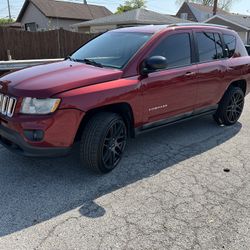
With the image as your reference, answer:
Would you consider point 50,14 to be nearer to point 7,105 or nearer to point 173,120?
point 173,120

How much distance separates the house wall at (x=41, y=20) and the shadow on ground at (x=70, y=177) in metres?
30.7

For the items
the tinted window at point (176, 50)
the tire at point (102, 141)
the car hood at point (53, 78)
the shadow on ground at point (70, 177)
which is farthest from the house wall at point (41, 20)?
the tire at point (102, 141)

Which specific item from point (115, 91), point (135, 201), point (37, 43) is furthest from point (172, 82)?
point (37, 43)

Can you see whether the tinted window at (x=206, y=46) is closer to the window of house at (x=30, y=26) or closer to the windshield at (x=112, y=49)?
the windshield at (x=112, y=49)

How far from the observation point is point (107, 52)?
4434 mm

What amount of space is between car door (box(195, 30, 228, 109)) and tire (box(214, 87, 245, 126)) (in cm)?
25

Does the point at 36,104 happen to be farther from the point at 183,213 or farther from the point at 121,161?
the point at 183,213

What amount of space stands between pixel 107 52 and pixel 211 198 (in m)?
2.41

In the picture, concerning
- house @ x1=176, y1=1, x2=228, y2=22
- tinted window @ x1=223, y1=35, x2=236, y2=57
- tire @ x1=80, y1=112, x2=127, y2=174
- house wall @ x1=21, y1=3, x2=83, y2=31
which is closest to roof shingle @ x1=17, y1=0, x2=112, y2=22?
house wall @ x1=21, y1=3, x2=83, y2=31

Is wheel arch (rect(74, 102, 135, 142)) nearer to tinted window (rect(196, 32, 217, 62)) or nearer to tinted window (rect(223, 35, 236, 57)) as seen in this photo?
tinted window (rect(196, 32, 217, 62))

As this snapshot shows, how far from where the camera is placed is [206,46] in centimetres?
520

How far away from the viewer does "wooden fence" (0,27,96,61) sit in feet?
45.8

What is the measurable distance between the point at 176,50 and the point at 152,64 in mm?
848

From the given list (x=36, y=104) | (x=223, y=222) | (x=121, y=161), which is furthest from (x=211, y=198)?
(x=36, y=104)
